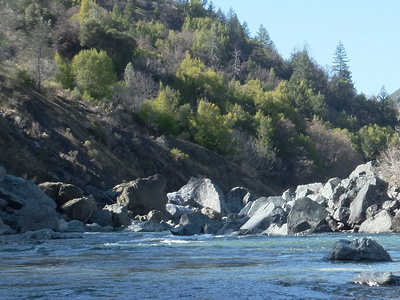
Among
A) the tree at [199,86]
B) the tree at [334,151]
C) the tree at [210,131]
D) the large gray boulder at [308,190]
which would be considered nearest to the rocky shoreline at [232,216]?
the large gray boulder at [308,190]

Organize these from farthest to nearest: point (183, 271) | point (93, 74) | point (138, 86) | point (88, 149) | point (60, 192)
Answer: point (138, 86)
point (93, 74)
point (88, 149)
point (60, 192)
point (183, 271)

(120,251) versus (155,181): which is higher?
(155,181)

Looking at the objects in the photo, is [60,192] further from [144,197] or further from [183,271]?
[183,271]

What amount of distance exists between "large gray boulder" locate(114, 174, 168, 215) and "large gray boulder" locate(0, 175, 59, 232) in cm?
982

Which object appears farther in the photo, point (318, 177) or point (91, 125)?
point (318, 177)

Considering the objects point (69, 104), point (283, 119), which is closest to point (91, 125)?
point (69, 104)

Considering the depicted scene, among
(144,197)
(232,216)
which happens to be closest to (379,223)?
(232,216)

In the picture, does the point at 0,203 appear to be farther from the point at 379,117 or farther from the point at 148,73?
the point at 379,117

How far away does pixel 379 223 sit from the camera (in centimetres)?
2730

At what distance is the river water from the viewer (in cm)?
1039

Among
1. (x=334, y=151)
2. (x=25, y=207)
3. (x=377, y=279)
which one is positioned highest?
(x=334, y=151)

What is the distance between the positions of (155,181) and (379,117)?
351 ft

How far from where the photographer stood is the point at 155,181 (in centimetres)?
4147

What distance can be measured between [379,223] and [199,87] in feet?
226
